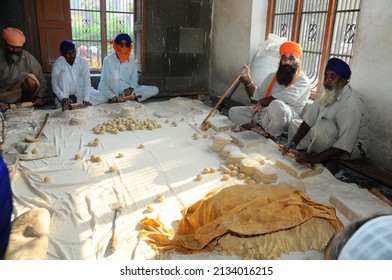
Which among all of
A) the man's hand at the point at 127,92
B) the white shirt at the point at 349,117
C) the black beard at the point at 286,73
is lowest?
the man's hand at the point at 127,92

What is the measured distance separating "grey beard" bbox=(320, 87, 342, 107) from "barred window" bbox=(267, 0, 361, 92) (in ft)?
3.11

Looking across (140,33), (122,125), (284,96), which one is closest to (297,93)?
(284,96)

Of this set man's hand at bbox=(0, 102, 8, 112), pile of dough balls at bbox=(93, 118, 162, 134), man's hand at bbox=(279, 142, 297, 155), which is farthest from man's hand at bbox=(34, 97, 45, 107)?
man's hand at bbox=(279, 142, 297, 155)

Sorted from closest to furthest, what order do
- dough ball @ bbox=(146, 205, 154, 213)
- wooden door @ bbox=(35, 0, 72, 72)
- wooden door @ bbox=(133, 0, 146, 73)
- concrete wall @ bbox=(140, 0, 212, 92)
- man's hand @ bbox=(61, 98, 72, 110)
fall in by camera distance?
dough ball @ bbox=(146, 205, 154, 213) < man's hand @ bbox=(61, 98, 72, 110) < wooden door @ bbox=(35, 0, 72, 72) < wooden door @ bbox=(133, 0, 146, 73) < concrete wall @ bbox=(140, 0, 212, 92)

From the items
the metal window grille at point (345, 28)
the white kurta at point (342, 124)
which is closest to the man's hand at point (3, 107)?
the white kurta at point (342, 124)

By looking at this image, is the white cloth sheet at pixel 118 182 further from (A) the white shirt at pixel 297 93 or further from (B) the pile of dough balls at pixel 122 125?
(A) the white shirt at pixel 297 93

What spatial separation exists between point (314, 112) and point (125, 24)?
509cm

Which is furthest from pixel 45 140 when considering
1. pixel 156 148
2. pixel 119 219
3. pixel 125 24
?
pixel 125 24

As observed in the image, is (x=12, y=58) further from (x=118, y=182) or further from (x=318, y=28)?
(x=318, y=28)

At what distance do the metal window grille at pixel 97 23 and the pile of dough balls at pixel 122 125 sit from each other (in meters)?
2.76

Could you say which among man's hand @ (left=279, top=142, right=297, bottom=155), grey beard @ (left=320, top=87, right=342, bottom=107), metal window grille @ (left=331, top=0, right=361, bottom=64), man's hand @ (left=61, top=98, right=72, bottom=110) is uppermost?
metal window grille @ (left=331, top=0, right=361, bottom=64)

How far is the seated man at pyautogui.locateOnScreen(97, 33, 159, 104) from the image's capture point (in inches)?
245

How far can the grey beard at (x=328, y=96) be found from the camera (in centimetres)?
368

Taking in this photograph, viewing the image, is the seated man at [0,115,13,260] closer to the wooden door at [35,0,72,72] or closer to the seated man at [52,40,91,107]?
the seated man at [52,40,91,107]
